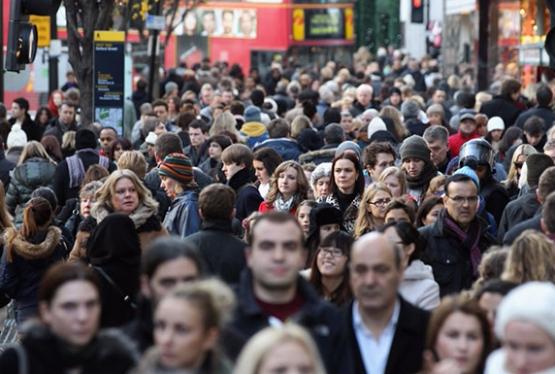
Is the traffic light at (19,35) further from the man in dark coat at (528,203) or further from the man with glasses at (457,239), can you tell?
the man with glasses at (457,239)

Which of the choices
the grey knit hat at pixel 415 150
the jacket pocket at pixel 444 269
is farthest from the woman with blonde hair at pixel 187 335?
the grey knit hat at pixel 415 150

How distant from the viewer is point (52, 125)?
982 inches

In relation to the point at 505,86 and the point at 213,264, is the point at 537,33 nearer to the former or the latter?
the point at 505,86

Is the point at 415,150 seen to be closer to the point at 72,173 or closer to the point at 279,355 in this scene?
the point at 72,173

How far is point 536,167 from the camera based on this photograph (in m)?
14.1

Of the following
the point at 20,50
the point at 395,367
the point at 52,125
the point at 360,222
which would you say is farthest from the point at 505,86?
the point at 395,367

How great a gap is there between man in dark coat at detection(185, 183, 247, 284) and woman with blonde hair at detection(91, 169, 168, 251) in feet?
2.85

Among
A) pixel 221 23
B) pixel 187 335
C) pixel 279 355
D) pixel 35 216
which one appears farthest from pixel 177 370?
pixel 221 23

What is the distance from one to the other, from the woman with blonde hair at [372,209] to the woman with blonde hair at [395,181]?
2.60 ft

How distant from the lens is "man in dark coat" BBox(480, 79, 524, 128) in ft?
78.8

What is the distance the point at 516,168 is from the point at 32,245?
453cm

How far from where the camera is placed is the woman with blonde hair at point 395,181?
14.1 m

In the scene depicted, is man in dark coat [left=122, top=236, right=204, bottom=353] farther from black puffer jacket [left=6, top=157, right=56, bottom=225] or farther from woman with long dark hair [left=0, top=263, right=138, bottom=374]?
black puffer jacket [left=6, top=157, right=56, bottom=225]

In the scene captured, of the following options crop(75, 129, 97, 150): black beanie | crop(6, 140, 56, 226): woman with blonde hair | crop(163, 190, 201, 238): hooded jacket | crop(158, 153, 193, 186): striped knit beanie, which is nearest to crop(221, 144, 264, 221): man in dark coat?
crop(158, 153, 193, 186): striped knit beanie
